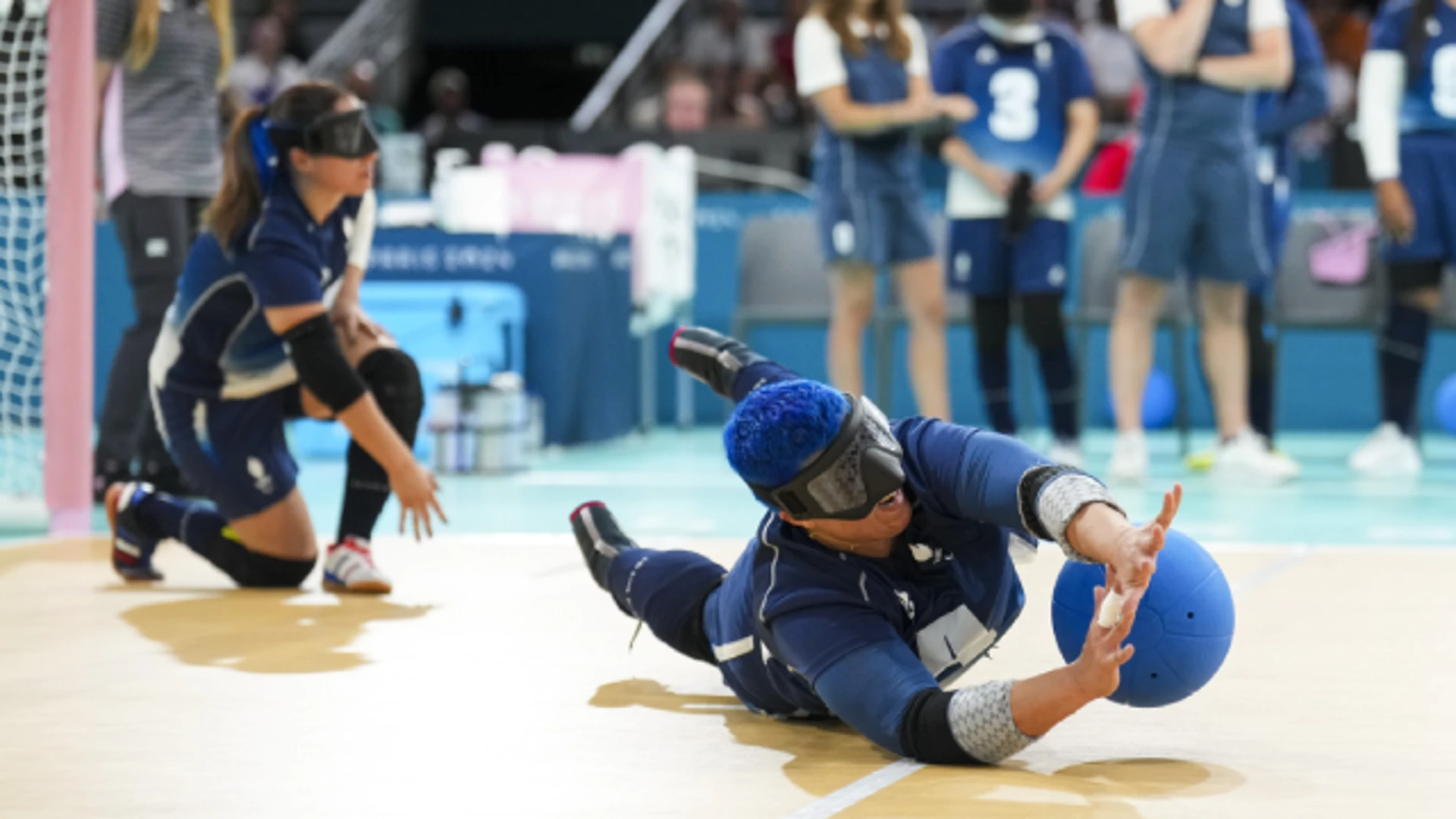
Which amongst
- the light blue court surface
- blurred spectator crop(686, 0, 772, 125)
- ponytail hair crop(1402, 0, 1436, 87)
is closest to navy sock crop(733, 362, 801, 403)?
the light blue court surface

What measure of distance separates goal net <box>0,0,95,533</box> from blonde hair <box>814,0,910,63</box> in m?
2.97

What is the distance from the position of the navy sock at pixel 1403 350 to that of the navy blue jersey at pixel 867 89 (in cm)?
225

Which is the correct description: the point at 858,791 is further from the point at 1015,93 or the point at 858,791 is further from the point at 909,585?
the point at 1015,93

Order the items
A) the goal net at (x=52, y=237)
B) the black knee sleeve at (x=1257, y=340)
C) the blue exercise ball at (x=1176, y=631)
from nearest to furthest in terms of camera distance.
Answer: the blue exercise ball at (x=1176, y=631) → the goal net at (x=52, y=237) → the black knee sleeve at (x=1257, y=340)

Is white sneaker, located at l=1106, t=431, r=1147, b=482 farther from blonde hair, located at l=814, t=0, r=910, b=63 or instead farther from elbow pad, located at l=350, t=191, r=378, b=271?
elbow pad, located at l=350, t=191, r=378, b=271

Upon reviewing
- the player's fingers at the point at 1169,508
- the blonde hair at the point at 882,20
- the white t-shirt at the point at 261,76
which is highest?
the white t-shirt at the point at 261,76

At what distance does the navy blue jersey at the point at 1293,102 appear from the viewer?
27.5 feet

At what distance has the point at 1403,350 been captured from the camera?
27.4ft

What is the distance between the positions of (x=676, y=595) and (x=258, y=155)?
1766 millimetres

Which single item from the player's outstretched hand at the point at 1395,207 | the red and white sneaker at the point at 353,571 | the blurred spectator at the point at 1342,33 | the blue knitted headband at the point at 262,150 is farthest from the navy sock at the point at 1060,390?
the blurred spectator at the point at 1342,33

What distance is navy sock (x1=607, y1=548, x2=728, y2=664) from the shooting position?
356cm

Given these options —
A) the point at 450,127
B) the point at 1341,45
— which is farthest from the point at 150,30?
the point at 1341,45

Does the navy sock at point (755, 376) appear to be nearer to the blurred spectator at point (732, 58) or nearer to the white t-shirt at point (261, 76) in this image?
the blurred spectator at point (732, 58)

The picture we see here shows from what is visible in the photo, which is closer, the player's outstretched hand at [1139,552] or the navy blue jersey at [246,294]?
the player's outstretched hand at [1139,552]
